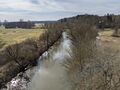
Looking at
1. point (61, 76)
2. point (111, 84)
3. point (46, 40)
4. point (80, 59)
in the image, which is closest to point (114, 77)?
point (111, 84)

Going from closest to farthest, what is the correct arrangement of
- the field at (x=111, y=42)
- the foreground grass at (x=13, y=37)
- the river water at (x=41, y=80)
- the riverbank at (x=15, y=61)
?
the river water at (x=41, y=80)
the riverbank at (x=15, y=61)
the field at (x=111, y=42)
the foreground grass at (x=13, y=37)

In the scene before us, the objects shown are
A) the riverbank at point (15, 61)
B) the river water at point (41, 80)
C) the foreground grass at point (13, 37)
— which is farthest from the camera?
the foreground grass at point (13, 37)

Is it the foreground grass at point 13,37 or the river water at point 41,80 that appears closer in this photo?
the river water at point 41,80

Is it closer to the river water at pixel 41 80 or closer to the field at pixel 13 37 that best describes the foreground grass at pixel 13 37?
the field at pixel 13 37

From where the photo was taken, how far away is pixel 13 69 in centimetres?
3541

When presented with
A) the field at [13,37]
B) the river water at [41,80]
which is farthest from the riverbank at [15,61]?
the field at [13,37]

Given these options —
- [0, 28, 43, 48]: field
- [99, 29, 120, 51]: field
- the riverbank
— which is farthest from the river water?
[0, 28, 43, 48]: field

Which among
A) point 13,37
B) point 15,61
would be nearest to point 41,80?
point 15,61

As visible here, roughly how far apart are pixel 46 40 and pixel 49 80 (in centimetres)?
3655

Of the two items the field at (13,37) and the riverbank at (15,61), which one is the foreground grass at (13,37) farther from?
the riverbank at (15,61)

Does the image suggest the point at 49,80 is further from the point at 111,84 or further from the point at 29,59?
the point at 111,84

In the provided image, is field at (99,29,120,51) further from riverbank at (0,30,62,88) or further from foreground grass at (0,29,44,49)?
foreground grass at (0,29,44,49)

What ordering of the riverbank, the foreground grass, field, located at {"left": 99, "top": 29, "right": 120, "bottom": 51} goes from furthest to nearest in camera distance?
the foreground grass < field, located at {"left": 99, "top": 29, "right": 120, "bottom": 51} < the riverbank

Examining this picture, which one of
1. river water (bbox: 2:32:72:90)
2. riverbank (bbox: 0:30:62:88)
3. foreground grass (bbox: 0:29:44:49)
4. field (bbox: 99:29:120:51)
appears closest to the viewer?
river water (bbox: 2:32:72:90)
